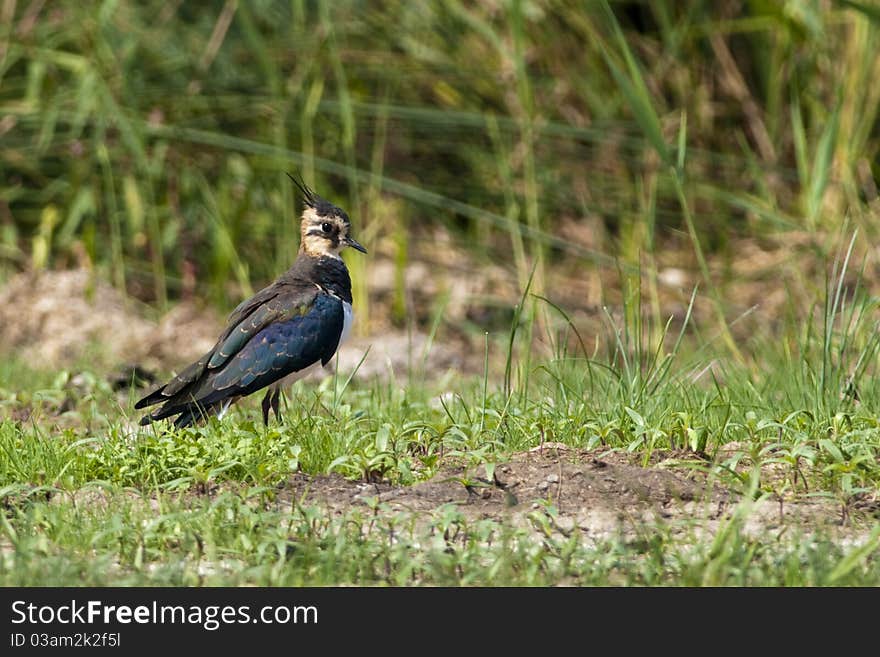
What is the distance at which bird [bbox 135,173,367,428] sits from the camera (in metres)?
Answer: 5.10

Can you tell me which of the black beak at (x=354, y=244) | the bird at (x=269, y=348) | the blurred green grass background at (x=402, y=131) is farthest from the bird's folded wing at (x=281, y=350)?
the blurred green grass background at (x=402, y=131)

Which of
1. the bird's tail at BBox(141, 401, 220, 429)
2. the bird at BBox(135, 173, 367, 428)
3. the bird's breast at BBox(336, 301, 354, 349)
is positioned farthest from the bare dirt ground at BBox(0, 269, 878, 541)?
the bird's breast at BBox(336, 301, 354, 349)

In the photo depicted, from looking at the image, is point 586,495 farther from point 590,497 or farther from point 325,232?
point 325,232

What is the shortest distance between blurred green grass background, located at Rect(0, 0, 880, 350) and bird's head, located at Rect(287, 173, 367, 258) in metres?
1.35

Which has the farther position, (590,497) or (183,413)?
(183,413)

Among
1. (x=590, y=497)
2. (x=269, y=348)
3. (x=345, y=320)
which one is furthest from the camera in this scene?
(x=345, y=320)

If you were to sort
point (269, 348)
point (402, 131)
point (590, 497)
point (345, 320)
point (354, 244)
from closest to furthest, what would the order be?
point (590, 497), point (269, 348), point (345, 320), point (354, 244), point (402, 131)

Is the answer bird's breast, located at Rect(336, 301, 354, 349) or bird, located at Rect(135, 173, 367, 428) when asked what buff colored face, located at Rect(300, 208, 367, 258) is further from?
bird's breast, located at Rect(336, 301, 354, 349)

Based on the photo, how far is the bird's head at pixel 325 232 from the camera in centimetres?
628

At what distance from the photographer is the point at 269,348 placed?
210 inches

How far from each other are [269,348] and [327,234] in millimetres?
1099

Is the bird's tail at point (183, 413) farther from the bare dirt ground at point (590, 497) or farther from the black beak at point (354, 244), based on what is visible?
the black beak at point (354, 244)

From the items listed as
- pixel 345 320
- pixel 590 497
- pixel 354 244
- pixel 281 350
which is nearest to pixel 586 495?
pixel 590 497

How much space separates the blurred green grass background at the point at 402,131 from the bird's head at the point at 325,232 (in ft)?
4.43
